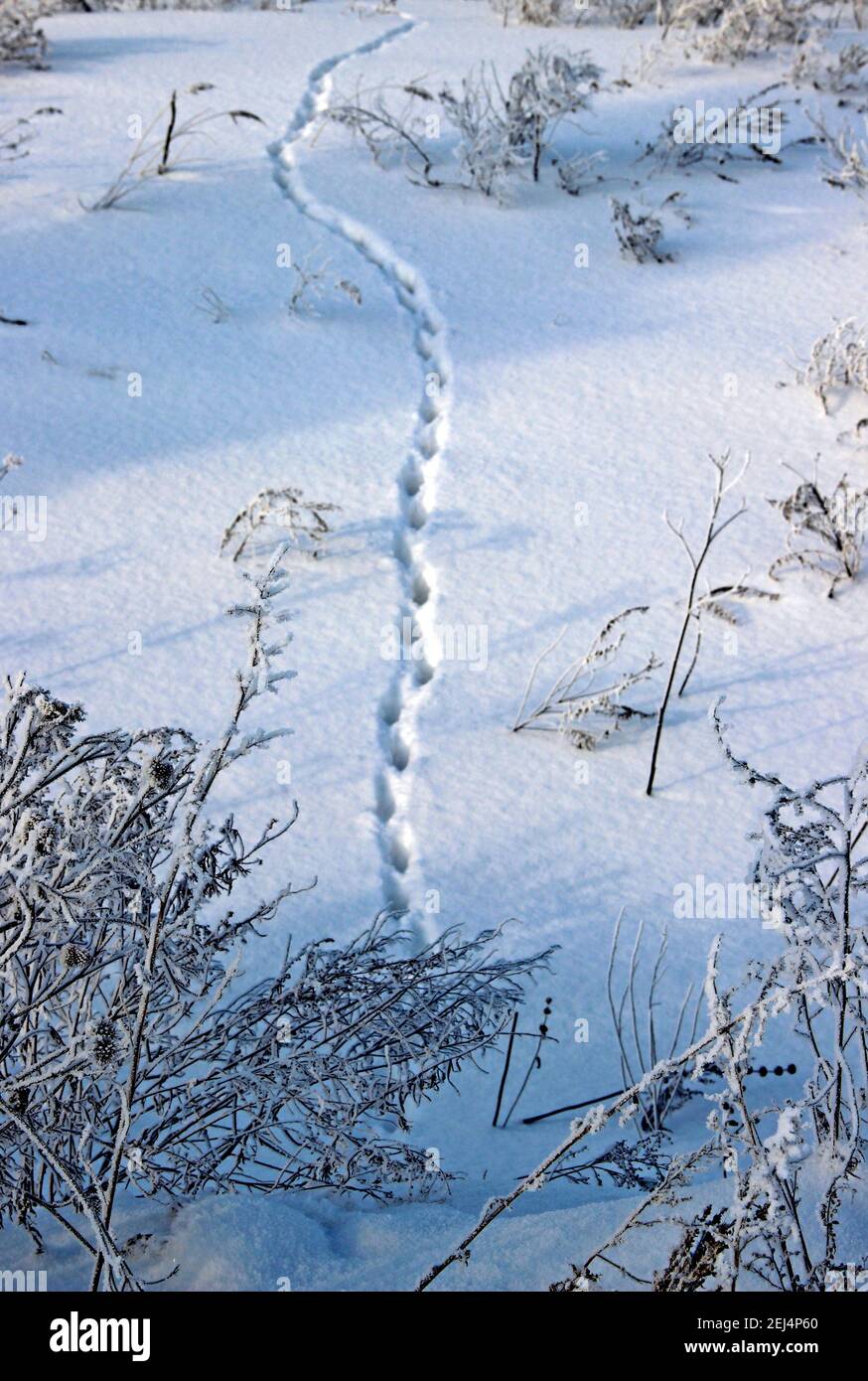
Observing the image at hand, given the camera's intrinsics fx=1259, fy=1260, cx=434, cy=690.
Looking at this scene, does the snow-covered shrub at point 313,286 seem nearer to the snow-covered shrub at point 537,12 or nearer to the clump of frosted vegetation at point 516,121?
the clump of frosted vegetation at point 516,121

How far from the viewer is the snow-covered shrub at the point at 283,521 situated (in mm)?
3584

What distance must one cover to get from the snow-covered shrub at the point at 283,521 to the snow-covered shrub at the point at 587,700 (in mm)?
813

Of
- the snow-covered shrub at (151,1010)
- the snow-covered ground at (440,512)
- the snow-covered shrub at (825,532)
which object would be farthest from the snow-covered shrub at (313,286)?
the snow-covered shrub at (151,1010)

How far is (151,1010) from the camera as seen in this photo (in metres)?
1.71

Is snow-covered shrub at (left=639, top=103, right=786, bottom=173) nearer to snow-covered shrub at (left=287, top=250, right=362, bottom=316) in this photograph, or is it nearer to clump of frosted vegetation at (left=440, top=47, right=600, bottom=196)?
clump of frosted vegetation at (left=440, top=47, right=600, bottom=196)

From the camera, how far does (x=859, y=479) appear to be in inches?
156

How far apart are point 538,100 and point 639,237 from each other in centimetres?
99

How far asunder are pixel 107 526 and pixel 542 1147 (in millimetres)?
2263

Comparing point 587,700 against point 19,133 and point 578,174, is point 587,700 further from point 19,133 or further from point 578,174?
point 19,133

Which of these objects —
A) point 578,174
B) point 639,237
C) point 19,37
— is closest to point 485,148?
point 578,174

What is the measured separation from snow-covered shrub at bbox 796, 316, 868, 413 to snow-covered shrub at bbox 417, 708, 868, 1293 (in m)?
2.94

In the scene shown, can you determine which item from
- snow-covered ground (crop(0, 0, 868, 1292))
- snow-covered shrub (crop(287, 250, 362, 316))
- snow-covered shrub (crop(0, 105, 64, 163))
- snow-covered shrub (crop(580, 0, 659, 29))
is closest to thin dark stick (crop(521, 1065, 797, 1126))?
snow-covered ground (crop(0, 0, 868, 1292))

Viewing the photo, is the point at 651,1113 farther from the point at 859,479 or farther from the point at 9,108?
the point at 9,108
